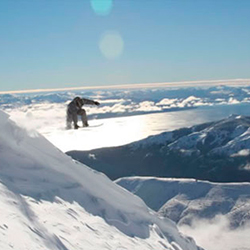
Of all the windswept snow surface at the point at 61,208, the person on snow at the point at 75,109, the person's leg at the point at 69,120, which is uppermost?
the person on snow at the point at 75,109

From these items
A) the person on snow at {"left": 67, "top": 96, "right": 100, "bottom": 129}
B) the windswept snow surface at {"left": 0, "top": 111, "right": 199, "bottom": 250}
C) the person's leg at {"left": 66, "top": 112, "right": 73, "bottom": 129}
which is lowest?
the windswept snow surface at {"left": 0, "top": 111, "right": 199, "bottom": 250}

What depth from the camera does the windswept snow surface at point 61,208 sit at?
11.4 m

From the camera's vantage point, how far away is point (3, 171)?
49.4 feet

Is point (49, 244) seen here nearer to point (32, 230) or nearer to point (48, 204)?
point (32, 230)

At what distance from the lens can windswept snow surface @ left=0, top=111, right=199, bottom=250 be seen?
11359mm

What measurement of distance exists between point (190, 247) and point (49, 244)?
40.2ft

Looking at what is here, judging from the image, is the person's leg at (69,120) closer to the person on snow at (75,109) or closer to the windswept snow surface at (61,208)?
the person on snow at (75,109)

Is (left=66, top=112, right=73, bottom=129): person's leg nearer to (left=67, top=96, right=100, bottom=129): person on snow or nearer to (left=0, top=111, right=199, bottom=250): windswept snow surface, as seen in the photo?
(left=67, top=96, right=100, bottom=129): person on snow

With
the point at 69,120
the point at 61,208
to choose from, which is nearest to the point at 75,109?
the point at 69,120

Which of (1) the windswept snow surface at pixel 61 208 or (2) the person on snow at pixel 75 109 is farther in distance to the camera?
(2) the person on snow at pixel 75 109

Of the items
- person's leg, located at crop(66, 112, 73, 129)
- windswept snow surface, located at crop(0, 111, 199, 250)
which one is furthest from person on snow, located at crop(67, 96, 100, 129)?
windswept snow surface, located at crop(0, 111, 199, 250)

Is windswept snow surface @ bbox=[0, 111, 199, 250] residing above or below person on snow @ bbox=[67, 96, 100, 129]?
below

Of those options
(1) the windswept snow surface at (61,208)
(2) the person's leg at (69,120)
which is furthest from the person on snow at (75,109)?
(1) the windswept snow surface at (61,208)

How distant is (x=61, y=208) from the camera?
46.4 feet
